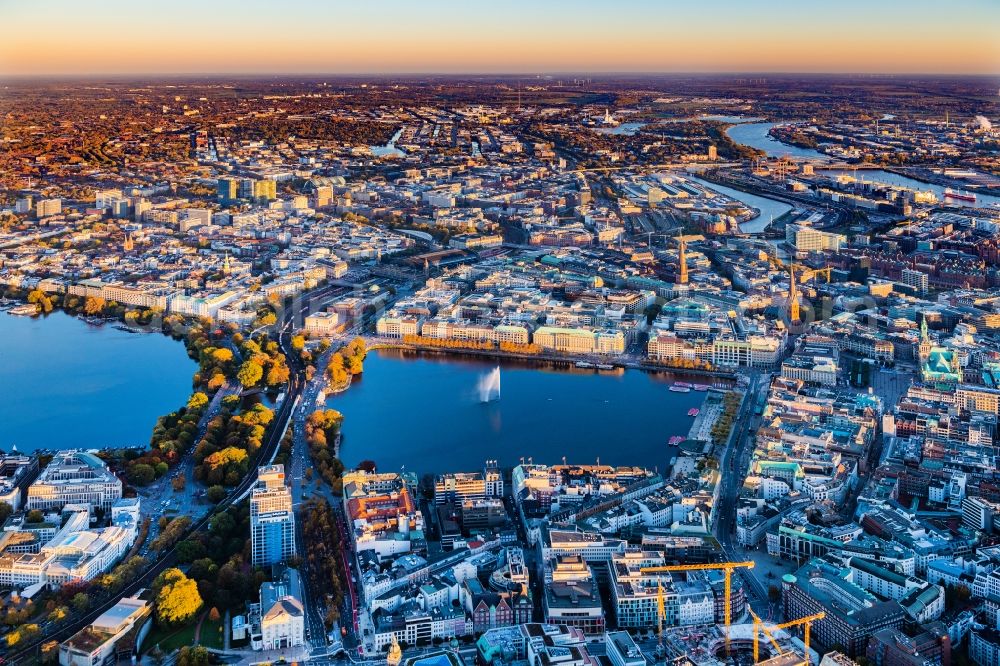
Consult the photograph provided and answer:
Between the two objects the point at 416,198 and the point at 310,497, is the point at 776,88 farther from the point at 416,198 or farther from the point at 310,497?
the point at 310,497

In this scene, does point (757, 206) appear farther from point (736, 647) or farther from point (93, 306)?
point (736, 647)

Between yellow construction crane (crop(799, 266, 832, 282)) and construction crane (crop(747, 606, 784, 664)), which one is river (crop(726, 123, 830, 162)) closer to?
yellow construction crane (crop(799, 266, 832, 282))

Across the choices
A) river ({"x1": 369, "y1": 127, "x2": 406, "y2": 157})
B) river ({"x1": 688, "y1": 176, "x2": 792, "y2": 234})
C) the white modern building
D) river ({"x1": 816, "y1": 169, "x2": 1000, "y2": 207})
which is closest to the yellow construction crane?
river ({"x1": 688, "y1": 176, "x2": 792, "y2": 234})

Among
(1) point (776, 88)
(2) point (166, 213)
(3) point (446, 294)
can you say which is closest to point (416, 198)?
(2) point (166, 213)

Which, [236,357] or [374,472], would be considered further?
[236,357]

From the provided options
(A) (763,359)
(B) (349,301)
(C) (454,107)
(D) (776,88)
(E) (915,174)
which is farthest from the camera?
(D) (776,88)

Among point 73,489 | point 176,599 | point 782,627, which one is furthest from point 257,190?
point 782,627
